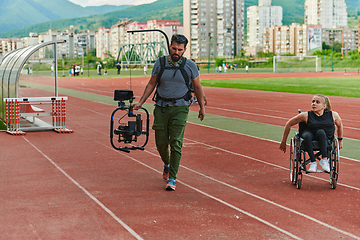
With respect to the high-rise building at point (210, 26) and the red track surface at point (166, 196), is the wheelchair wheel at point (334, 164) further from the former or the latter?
the high-rise building at point (210, 26)

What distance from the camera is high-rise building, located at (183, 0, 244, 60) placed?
160 meters

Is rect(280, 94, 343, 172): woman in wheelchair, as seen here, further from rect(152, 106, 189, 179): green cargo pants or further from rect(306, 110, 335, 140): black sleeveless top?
rect(152, 106, 189, 179): green cargo pants

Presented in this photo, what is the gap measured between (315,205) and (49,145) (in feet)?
21.3

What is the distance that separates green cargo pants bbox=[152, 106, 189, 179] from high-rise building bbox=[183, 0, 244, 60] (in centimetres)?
14464

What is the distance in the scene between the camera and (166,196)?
238 inches

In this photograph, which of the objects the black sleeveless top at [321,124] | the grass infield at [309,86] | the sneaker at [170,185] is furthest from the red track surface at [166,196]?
the grass infield at [309,86]

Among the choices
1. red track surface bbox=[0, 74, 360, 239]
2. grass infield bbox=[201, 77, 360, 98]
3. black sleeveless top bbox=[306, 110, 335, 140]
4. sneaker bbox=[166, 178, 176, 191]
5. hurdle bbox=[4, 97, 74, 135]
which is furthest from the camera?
grass infield bbox=[201, 77, 360, 98]

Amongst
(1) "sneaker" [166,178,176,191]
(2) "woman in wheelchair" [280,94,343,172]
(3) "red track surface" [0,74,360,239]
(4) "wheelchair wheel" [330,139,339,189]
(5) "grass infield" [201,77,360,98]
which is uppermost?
(5) "grass infield" [201,77,360,98]

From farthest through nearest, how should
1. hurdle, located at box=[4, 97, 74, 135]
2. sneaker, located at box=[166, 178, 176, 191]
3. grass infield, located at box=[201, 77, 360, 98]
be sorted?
grass infield, located at box=[201, 77, 360, 98] < hurdle, located at box=[4, 97, 74, 135] < sneaker, located at box=[166, 178, 176, 191]

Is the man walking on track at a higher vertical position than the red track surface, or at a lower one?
higher

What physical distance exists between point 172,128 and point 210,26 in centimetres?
16397

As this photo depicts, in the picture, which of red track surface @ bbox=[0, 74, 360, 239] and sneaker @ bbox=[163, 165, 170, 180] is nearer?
red track surface @ bbox=[0, 74, 360, 239]

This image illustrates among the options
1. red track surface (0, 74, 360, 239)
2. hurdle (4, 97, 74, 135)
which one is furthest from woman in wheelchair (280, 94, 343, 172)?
hurdle (4, 97, 74, 135)

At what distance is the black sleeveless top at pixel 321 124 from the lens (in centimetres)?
653
